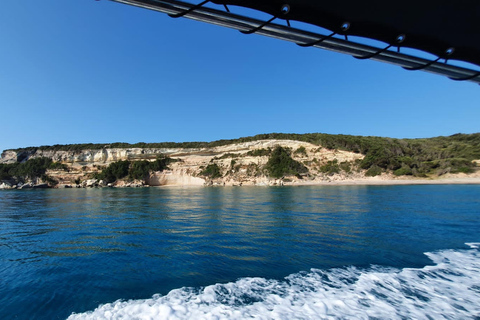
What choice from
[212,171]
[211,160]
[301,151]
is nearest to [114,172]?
[211,160]

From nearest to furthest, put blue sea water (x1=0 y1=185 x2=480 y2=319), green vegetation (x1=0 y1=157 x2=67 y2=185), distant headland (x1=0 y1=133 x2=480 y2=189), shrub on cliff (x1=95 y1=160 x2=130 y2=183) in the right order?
1. blue sea water (x1=0 y1=185 x2=480 y2=319)
2. distant headland (x1=0 y1=133 x2=480 y2=189)
3. green vegetation (x1=0 y1=157 x2=67 y2=185)
4. shrub on cliff (x1=95 y1=160 x2=130 y2=183)

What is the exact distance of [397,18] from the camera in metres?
2.72

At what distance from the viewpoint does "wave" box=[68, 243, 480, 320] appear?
4059mm

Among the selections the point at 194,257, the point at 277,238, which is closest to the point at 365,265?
the point at 277,238

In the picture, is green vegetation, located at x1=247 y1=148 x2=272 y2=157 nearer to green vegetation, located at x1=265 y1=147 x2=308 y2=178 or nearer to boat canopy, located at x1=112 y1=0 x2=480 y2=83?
green vegetation, located at x1=265 y1=147 x2=308 y2=178

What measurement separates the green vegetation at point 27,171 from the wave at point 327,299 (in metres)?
94.5

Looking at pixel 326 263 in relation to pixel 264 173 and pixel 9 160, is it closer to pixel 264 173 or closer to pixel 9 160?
pixel 264 173

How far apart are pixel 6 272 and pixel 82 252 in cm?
181

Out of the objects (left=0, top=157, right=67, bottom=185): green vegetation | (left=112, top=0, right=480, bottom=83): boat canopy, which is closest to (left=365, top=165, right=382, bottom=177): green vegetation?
(left=112, top=0, right=480, bottom=83): boat canopy

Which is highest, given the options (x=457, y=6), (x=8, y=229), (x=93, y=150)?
(x=93, y=150)

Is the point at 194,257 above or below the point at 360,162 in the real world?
below

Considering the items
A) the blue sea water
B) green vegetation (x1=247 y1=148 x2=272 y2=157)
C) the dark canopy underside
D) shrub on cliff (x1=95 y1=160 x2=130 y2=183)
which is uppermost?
green vegetation (x1=247 y1=148 x2=272 y2=157)

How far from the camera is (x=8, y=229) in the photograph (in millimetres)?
11383

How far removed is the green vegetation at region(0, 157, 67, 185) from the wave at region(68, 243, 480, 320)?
94.5m
